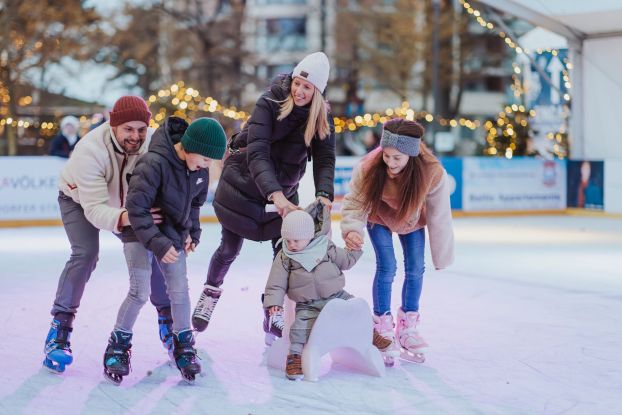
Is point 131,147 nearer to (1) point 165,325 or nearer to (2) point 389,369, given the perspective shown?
(1) point 165,325

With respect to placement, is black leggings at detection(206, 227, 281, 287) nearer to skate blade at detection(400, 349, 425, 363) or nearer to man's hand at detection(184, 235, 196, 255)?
man's hand at detection(184, 235, 196, 255)

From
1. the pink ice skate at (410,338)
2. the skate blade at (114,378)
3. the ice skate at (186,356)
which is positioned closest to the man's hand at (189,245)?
the ice skate at (186,356)

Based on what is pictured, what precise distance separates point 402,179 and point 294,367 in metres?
1.05

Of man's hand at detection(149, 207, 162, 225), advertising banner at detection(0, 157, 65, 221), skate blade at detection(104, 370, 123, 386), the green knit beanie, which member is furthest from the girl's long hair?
advertising banner at detection(0, 157, 65, 221)

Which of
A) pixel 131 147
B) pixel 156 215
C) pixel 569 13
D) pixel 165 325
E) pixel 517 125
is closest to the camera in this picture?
pixel 156 215

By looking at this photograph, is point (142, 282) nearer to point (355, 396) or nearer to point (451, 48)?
point (355, 396)

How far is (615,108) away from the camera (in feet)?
57.9

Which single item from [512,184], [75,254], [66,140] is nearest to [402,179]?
[75,254]

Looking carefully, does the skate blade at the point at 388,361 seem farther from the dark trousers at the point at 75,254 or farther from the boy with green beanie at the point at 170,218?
the dark trousers at the point at 75,254

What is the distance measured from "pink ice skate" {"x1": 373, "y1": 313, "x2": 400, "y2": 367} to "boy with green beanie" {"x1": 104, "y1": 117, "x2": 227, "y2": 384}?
90 cm

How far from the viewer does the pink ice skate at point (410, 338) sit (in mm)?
4898

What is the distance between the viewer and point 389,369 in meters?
4.75

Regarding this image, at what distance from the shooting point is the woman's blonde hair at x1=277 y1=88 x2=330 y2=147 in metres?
4.90

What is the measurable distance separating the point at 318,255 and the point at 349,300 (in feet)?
0.78
